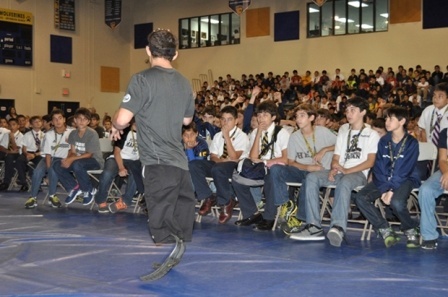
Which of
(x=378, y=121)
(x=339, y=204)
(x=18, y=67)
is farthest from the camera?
(x=18, y=67)

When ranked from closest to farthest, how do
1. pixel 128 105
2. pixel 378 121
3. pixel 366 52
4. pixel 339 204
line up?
pixel 128 105
pixel 339 204
pixel 378 121
pixel 366 52

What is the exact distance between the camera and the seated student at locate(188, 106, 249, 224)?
6.94 m

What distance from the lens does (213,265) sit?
4668mm

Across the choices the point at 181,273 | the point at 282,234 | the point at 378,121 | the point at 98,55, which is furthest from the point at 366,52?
the point at 181,273

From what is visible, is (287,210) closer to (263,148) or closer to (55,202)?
(263,148)

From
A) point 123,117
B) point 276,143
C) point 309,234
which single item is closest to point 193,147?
point 276,143

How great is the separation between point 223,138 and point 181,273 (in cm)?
301

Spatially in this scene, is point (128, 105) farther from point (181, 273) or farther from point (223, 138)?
point (223, 138)

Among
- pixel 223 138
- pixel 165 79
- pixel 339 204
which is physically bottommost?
pixel 339 204

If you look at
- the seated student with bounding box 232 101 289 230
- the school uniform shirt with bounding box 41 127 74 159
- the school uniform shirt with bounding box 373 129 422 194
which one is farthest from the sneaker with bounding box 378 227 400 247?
the school uniform shirt with bounding box 41 127 74 159

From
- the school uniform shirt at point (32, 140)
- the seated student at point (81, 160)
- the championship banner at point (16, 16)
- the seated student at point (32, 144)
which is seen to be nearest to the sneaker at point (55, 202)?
the seated student at point (81, 160)

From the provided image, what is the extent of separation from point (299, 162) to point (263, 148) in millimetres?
491

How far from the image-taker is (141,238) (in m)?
→ 5.90

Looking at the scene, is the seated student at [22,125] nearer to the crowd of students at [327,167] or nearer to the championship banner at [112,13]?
the crowd of students at [327,167]
